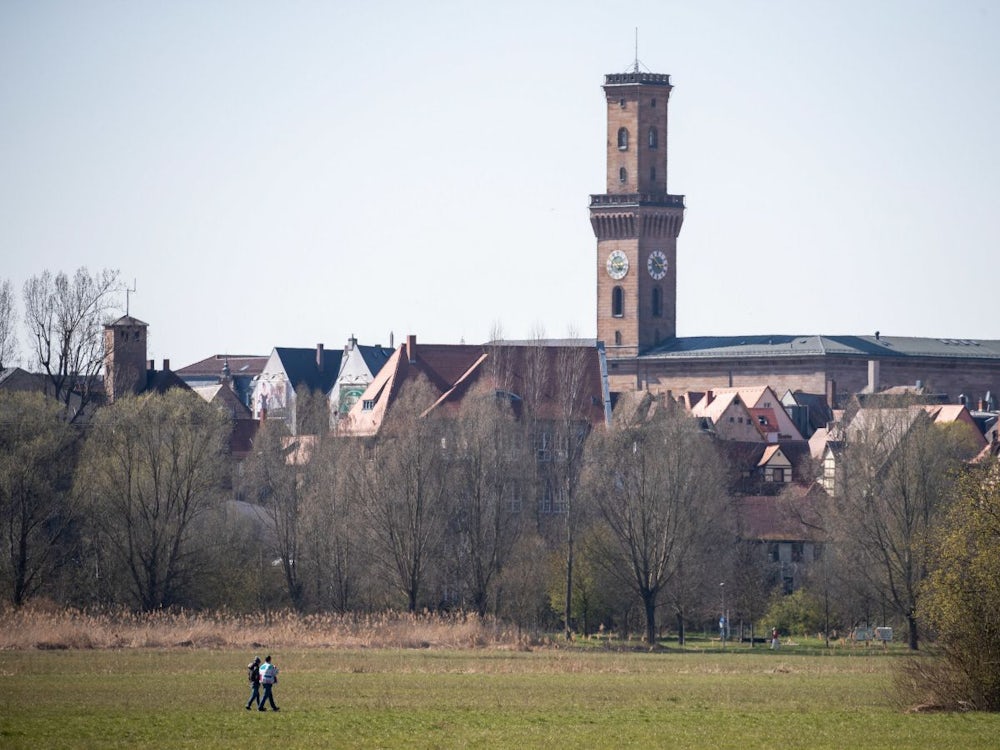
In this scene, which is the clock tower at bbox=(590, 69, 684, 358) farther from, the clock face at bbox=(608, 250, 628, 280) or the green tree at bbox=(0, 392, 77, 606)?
the green tree at bbox=(0, 392, 77, 606)

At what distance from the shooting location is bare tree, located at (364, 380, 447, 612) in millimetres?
62469

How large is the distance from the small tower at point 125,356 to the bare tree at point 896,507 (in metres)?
32.3

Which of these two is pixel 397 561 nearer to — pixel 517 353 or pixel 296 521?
pixel 296 521

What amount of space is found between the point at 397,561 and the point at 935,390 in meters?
78.3

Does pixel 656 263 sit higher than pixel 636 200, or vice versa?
pixel 636 200

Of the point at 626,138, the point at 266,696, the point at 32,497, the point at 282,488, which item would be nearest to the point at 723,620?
the point at 282,488

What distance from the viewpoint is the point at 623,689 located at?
129ft

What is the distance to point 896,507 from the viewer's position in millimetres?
64000

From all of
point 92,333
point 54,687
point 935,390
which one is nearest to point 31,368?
point 92,333

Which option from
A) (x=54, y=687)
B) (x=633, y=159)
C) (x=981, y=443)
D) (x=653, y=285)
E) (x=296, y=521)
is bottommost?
(x=54, y=687)

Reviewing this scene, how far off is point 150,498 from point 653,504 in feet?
52.3

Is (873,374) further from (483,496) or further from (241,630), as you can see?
(241,630)

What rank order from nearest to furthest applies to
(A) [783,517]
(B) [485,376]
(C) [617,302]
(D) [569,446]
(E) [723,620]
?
1. (E) [723,620]
2. (D) [569,446]
3. (A) [783,517]
4. (B) [485,376]
5. (C) [617,302]

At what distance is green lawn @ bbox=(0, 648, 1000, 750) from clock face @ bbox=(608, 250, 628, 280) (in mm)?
86444
